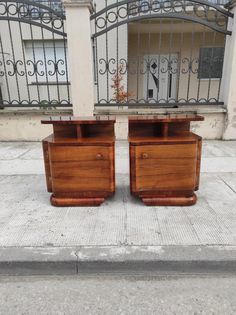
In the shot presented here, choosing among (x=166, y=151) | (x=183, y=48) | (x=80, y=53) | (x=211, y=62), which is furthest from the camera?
(x=183, y=48)

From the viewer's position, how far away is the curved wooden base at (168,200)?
287 cm

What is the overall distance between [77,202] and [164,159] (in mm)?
1123

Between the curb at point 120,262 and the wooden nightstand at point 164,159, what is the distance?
836 mm

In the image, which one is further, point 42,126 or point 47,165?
point 42,126

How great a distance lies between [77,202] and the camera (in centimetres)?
290

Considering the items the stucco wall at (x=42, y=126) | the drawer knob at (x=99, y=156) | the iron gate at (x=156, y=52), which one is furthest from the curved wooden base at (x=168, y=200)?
the iron gate at (x=156, y=52)

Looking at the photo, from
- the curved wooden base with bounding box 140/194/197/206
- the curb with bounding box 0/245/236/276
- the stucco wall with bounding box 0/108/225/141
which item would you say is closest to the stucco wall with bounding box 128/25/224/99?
the stucco wall with bounding box 0/108/225/141

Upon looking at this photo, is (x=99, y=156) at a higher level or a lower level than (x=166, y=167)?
higher

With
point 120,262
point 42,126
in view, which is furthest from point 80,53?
point 120,262

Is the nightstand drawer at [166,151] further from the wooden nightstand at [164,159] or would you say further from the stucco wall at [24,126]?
the stucco wall at [24,126]

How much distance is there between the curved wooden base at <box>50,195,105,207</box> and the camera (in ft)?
9.49

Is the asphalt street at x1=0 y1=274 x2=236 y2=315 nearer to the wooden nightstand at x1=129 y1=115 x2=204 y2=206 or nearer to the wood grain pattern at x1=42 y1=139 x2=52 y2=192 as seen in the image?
the wooden nightstand at x1=129 y1=115 x2=204 y2=206

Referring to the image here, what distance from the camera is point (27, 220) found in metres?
2.64

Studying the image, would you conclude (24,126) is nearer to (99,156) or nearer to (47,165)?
(47,165)
